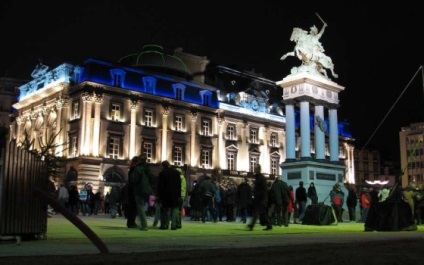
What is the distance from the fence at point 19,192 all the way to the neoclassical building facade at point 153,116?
34.5 m

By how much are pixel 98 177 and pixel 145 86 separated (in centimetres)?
1135

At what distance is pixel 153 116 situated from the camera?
55781 mm

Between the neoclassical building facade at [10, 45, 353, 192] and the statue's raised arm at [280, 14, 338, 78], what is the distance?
55.1 feet

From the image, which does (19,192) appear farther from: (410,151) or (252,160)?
(410,151)

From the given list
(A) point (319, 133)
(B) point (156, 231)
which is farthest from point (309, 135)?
(B) point (156, 231)

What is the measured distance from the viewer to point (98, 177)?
162ft

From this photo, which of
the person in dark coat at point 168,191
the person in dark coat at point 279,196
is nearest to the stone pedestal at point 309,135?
the person in dark coat at point 279,196

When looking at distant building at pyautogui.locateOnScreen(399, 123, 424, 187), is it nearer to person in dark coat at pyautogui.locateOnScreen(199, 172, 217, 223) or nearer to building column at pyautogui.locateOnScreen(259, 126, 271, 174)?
building column at pyautogui.locateOnScreen(259, 126, 271, 174)

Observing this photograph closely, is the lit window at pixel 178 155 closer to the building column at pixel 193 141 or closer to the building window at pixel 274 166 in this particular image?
the building column at pixel 193 141

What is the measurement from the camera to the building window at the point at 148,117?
55156 mm

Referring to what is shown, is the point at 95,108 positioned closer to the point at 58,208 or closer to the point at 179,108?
the point at 179,108

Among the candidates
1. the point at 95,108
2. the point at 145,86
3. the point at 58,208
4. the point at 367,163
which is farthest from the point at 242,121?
the point at 58,208

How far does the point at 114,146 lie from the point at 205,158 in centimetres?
1195

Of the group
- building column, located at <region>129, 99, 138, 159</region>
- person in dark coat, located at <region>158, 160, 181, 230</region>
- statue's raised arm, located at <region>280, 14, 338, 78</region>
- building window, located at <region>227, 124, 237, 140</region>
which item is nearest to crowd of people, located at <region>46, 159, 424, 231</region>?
person in dark coat, located at <region>158, 160, 181, 230</region>
